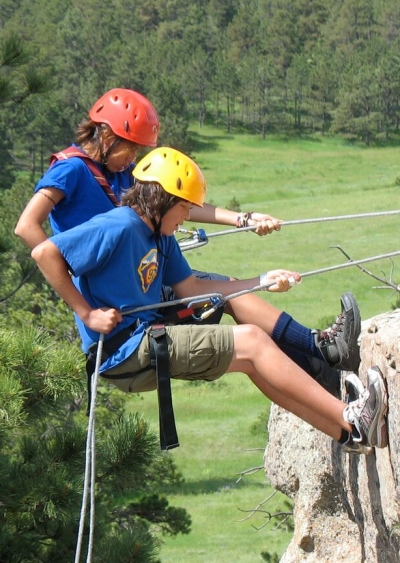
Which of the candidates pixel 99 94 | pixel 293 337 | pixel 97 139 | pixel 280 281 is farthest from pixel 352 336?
pixel 99 94

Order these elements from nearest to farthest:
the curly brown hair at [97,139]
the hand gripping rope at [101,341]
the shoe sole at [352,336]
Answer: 1. the hand gripping rope at [101,341]
2. the shoe sole at [352,336]
3. the curly brown hair at [97,139]

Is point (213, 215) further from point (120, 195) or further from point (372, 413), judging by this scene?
point (372, 413)

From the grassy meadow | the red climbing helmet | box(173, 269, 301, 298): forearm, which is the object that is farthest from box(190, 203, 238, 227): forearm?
the grassy meadow

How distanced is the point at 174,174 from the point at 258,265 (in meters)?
40.8

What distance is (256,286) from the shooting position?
521cm

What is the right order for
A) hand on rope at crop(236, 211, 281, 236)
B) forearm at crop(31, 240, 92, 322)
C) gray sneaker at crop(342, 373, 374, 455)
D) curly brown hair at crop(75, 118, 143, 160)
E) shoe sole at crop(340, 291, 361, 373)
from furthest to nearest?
hand on rope at crop(236, 211, 281, 236), curly brown hair at crop(75, 118, 143, 160), shoe sole at crop(340, 291, 361, 373), gray sneaker at crop(342, 373, 374, 455), forearm at crop(31, 240, 92, 322)

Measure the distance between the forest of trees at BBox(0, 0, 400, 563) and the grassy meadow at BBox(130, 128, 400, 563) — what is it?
1.44 m

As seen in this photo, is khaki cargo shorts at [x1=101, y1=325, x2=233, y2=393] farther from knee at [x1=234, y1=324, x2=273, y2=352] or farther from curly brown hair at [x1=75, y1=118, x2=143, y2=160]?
curly brown hair at [x1=75, y1=118, x2=143, y2=160]

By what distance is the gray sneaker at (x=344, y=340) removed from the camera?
5332 millimetres

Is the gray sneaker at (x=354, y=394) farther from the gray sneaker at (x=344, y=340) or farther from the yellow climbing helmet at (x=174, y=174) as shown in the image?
the yellow climbing helmet at (x=174, y=174)

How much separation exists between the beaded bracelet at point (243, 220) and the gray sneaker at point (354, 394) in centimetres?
116

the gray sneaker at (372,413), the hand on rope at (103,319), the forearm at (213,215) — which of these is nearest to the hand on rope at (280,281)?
the gray sneaker at (372,413)

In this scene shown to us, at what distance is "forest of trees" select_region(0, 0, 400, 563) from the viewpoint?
6.82 m

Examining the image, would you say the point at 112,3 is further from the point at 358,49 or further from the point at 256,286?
the point at 256,286
